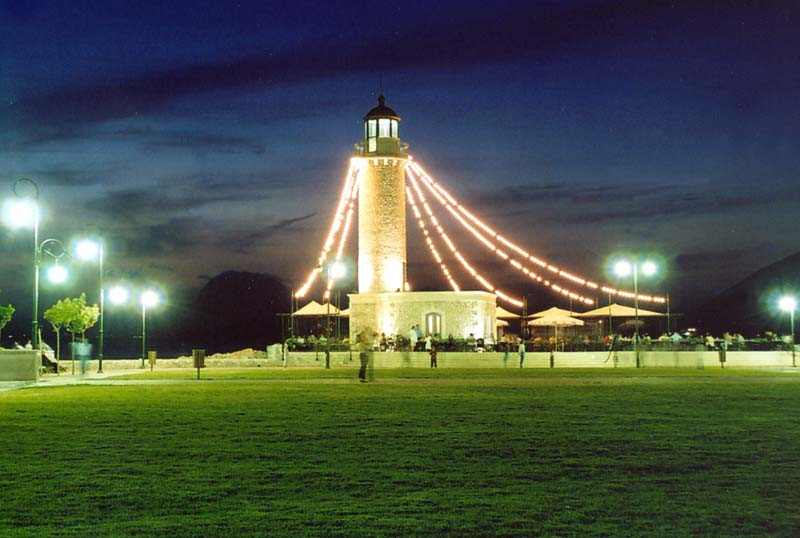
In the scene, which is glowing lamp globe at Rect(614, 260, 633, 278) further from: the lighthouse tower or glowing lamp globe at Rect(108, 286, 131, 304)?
glowing lamp globe at Rect(108, 286, 131, 304)

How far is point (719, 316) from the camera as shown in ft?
619

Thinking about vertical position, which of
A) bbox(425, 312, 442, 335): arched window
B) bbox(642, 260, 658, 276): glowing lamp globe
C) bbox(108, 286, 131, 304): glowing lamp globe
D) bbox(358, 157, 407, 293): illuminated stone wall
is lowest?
bbox(425, 312, 442, 335): arched window

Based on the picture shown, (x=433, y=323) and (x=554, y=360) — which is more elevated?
(x=433, y=323)

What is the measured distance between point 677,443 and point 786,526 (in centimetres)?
588

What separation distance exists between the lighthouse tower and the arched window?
10.4 ft

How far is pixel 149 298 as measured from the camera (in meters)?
53.6

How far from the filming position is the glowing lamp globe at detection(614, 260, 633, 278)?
49.1m

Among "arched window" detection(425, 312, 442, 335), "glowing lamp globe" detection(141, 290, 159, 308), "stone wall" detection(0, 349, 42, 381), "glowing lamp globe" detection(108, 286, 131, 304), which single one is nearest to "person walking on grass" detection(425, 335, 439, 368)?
"arched window" detection(425, 312, 442, 335)


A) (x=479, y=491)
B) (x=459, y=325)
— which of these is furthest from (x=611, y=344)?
(x=479, y=491)

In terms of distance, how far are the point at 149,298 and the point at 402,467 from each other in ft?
142

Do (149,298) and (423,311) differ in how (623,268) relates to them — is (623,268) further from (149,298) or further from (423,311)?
(149,298)

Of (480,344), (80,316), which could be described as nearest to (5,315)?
(80,316)

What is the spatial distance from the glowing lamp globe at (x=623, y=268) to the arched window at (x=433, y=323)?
12464 millimetres

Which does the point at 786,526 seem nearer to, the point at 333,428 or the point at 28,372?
the point at 333,428
